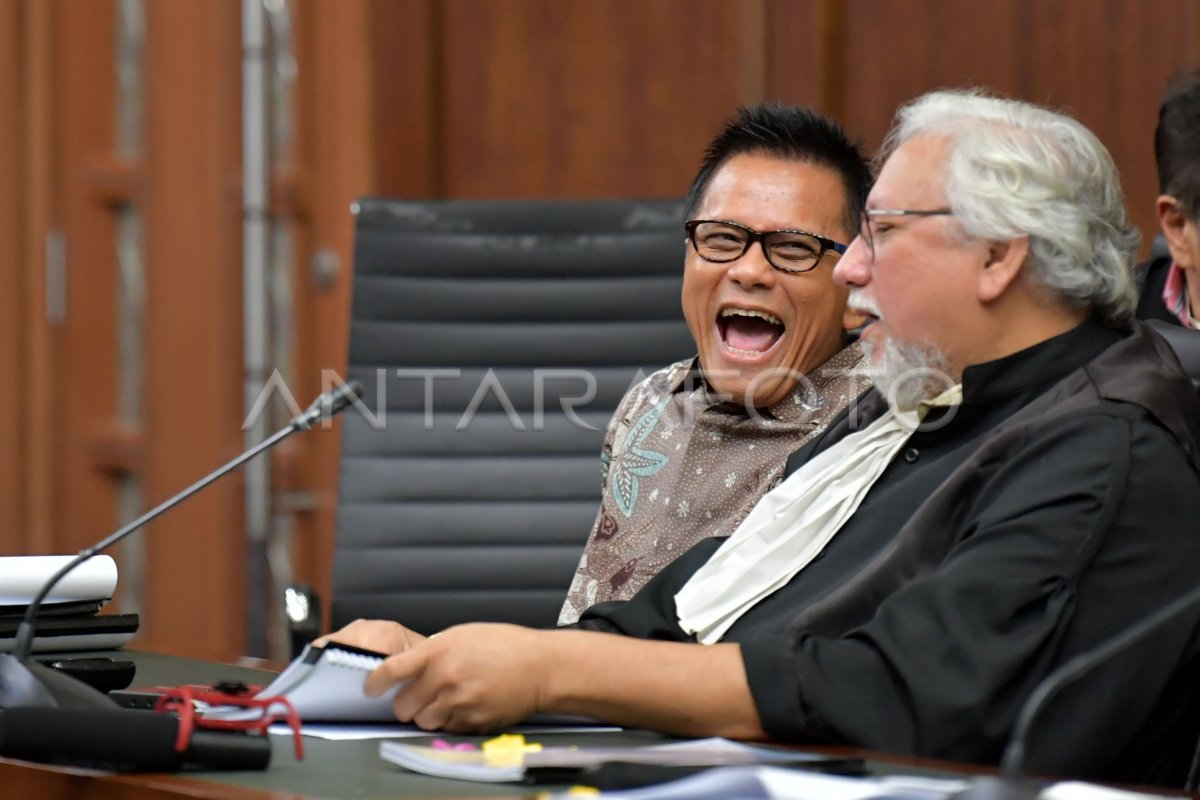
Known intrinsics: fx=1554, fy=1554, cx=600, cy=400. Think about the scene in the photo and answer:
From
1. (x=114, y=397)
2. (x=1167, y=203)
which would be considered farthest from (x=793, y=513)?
(x=114, y=397)

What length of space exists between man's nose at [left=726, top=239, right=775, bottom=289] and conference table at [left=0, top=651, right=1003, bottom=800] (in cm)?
91

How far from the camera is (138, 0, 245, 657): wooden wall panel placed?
330cm

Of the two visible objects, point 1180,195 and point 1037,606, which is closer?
point 1037,606

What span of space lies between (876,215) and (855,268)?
111mm

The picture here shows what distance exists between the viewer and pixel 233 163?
130 inches

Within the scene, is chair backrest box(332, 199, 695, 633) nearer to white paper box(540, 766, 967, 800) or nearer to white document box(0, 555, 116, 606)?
white document box(0, 555, 116, 606)

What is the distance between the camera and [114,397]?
136 inches

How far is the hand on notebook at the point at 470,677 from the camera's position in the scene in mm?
1169

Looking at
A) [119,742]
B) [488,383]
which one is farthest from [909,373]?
[488,383]

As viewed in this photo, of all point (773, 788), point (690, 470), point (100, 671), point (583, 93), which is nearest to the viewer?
point (773, 788)

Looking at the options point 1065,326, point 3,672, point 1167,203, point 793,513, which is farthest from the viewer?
point 1167,203

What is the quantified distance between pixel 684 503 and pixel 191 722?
38.5 inches

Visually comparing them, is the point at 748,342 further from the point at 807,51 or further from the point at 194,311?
the point at 194,311

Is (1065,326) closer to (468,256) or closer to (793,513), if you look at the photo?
(793,513)
